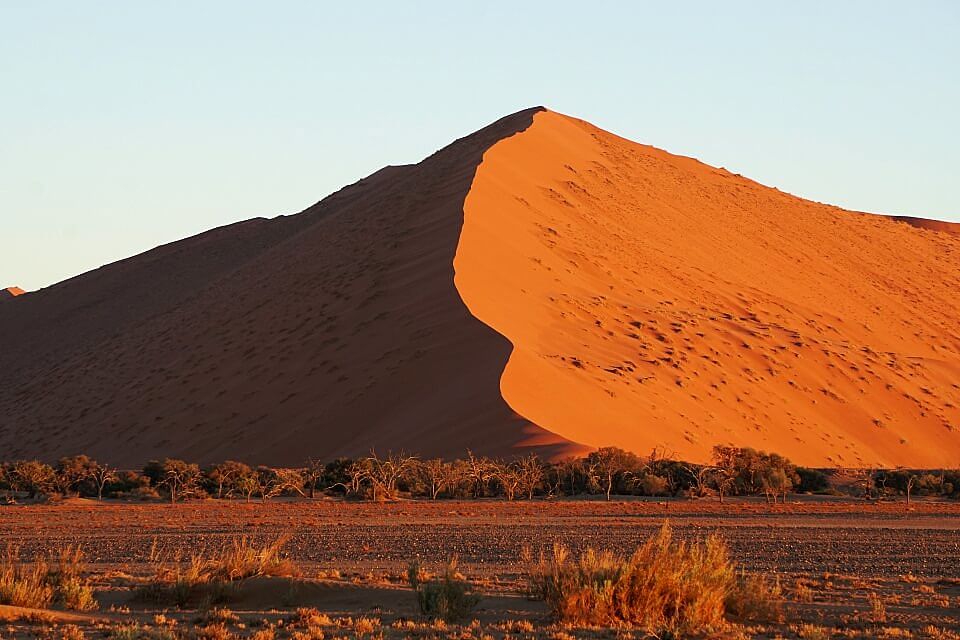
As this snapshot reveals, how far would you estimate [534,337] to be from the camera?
135ft

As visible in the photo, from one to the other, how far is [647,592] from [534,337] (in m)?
28.9

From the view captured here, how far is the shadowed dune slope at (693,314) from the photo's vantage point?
38.7 metres

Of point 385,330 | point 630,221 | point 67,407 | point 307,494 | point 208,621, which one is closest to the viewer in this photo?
point 208,621

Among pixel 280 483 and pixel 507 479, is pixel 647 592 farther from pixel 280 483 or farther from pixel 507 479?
pixel 280 483

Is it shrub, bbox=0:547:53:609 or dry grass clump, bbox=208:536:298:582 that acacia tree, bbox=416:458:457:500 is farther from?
shrub, bbox=0:547:53:609

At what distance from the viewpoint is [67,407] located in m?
52.9

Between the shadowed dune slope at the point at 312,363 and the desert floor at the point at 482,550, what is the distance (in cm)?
701

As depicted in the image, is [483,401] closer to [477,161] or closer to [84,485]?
[84,485]

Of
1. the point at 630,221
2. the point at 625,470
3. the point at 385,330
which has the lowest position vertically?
the point at 625,470

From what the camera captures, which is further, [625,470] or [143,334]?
[143,334]

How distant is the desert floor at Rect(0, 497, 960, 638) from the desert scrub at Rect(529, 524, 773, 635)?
1.20ft

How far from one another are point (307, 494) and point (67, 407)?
25.3 metres

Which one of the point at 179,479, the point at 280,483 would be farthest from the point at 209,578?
the point at 179,479

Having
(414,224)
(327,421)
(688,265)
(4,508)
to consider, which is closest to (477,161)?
(414,224)
